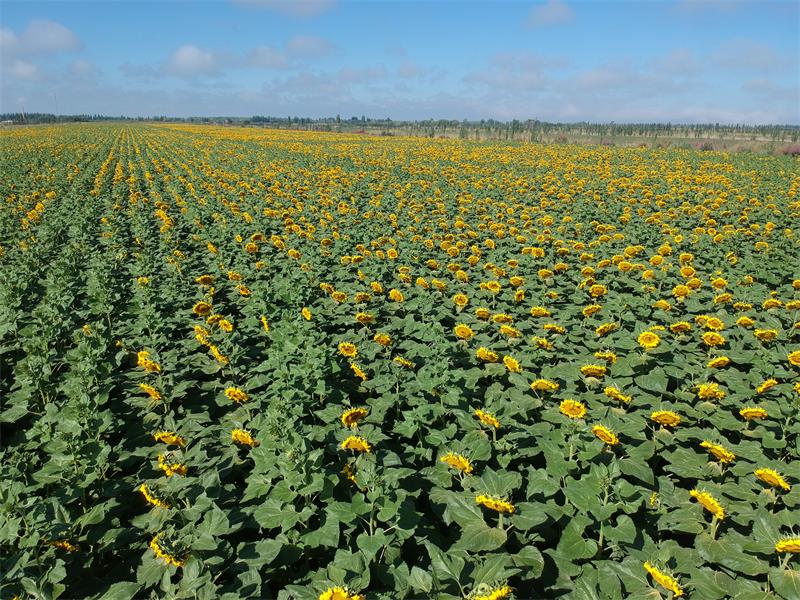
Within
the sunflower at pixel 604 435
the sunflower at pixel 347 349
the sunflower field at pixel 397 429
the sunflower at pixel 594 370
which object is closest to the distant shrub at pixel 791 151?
the sunflower field at pixel 397 429

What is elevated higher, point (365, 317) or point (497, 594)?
point (365, 317)

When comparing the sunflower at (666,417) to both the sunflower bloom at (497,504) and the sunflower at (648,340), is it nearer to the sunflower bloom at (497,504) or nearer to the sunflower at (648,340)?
the sunflower at (648,340)

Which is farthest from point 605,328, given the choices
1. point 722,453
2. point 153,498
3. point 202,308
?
point 202,308

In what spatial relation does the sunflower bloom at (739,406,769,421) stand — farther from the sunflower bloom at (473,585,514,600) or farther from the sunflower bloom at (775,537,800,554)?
the sunflower bloom at (473,585,514,600)

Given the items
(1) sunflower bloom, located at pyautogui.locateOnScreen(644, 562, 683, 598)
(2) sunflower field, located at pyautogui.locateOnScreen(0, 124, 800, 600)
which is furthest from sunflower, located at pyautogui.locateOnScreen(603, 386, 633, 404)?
(1) sunflower bloom, located at pyautogui.locateOnScreen(644, 562, 683, 598)

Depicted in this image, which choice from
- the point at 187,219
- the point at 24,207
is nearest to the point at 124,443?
the point at 187,219

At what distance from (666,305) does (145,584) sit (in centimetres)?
558

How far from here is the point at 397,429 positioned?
11.2 feet

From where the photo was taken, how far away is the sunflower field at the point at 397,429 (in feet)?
8.15

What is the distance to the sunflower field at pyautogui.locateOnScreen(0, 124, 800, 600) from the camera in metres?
2.48

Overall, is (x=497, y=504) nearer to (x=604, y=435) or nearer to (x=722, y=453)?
(x=604, y=435)

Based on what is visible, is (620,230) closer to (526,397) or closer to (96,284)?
(526,397)

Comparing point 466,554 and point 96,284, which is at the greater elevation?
point 96,284

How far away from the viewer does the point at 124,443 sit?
3.68 metres
